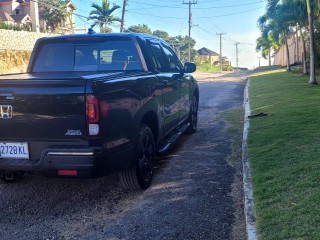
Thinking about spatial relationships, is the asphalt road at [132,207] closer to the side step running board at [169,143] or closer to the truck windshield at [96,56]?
the side step running board at [169,143]

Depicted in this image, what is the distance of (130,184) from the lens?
4.75 meters

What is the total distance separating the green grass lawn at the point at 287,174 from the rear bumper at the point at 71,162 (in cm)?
161

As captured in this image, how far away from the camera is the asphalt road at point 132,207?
12.5 ft

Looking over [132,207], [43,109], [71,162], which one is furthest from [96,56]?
[132,207]

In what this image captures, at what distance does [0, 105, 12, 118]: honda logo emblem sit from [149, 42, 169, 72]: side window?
235cm

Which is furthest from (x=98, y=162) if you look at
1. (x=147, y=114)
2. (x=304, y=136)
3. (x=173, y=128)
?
(x=304, y=136)

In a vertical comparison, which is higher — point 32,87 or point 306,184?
point 32,87

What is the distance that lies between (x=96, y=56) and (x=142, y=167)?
5.74 feet

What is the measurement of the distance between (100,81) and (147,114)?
1224 mm

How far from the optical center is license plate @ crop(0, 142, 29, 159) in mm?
4012

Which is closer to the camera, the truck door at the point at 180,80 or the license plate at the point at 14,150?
the license plate at the point at 14,150

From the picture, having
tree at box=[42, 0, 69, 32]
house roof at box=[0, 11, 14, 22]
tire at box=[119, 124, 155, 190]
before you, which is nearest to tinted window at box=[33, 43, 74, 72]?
tire at box=[119, 124, 155, 190]

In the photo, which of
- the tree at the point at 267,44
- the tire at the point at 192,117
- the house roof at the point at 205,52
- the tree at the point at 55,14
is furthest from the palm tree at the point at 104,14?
the house roof at the point at 205,52

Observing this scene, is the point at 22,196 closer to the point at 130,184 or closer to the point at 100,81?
the point at 130,184
